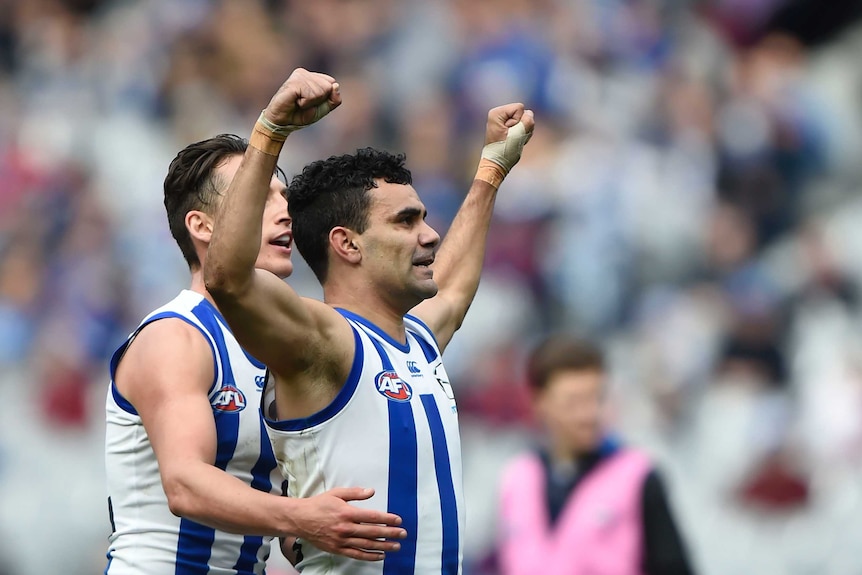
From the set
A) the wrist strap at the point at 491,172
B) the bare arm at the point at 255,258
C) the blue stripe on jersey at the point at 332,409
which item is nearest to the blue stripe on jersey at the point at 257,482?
the blue stripe on jersey at the point at 332,409

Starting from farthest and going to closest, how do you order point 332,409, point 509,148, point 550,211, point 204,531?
point 550,211 < point 509,148 < point 204,531 < point 332,409

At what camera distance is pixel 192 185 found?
188 inches

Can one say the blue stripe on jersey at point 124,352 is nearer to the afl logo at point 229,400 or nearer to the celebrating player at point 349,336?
the afl logo at point 229,400

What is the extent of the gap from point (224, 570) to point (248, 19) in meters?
10.2

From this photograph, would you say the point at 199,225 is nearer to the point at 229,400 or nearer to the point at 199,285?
the point at 199,285

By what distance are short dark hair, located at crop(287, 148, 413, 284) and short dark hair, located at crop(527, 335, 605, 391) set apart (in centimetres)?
176

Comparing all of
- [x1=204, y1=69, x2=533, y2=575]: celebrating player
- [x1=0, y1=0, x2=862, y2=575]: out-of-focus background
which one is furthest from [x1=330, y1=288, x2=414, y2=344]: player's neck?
[x1=0, y1=0, x2=862, y2=575]: out-of-focus background

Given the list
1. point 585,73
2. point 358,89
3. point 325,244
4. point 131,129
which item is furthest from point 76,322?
point 325,244

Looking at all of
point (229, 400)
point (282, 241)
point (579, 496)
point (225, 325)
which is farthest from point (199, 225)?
point (579, 496)

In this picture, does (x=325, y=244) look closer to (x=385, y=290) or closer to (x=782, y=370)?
(x=385, y=290)

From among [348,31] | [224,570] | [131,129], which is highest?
[348,31]

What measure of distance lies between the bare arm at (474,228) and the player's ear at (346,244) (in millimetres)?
882

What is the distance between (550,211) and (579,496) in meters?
5.80

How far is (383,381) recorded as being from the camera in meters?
4.28
